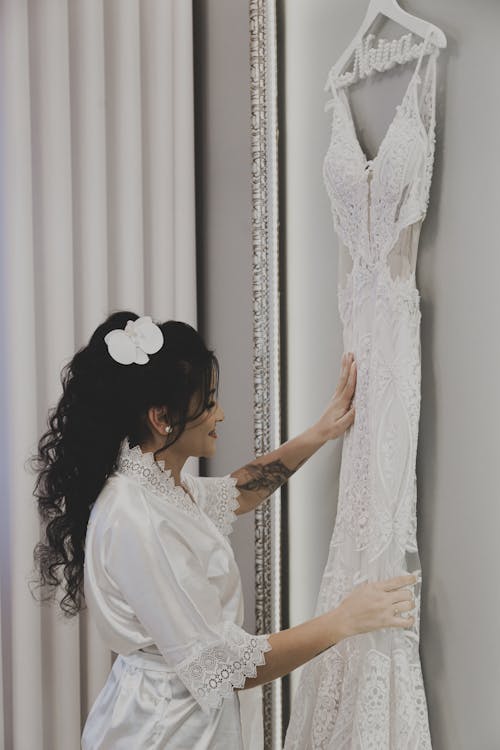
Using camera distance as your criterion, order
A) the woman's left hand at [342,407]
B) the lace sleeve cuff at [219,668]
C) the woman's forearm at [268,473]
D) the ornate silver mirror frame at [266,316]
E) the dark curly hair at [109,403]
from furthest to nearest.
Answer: the ornate silver mirror frame at [266,316] → the woman's forearm at [268,473] → the woman's left hand at [342,407] → the dark curly hair at [109,403] → the lace sleeve cuff at [219,668]

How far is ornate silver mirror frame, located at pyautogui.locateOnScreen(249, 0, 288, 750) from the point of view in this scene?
1899mm

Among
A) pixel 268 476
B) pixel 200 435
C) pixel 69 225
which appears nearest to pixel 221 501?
pixel 268 476

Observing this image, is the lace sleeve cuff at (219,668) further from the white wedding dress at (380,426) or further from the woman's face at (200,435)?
the woman's face at (200,435)

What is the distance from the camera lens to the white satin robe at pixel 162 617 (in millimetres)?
1337

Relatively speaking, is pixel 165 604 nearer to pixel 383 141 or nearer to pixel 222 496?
pixel 222 496

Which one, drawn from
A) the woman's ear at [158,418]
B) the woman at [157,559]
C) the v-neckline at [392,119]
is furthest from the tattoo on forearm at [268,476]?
the v-neckline at [392,119]

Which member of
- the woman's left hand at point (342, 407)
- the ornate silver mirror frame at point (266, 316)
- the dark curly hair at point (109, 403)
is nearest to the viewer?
the dark curly hair at point (109, 403)

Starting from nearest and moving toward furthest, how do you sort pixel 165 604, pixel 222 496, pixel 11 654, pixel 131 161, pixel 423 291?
pixel 165 604, pixel 423 291, pixel 222 496, pixel 11 654, pixel 131 161

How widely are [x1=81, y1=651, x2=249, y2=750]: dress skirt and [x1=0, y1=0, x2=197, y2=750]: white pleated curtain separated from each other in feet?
1.60

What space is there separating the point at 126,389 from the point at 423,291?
543 mm

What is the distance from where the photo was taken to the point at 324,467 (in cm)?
182

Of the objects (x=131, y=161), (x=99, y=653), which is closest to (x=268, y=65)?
(x=131, y=161)

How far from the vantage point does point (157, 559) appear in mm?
1357

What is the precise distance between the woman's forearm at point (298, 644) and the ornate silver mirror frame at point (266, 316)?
579 mm
